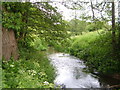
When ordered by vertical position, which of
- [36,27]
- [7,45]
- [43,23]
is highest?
[43,23]

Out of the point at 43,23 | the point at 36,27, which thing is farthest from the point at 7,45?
the point at 43,23

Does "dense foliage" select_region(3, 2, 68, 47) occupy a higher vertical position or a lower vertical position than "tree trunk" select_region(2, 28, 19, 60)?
higher

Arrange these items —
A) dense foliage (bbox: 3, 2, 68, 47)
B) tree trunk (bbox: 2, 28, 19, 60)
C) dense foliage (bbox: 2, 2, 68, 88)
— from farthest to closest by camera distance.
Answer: dense foliage (bbox: 3, 2, 68, 47) < dense foliage (bbox: 2, 2, 68, 88) < tree trunk (bbox: 2, 28, 19, 60)

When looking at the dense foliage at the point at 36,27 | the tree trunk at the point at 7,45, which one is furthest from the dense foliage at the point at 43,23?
the tree trunk at the point at 7,45

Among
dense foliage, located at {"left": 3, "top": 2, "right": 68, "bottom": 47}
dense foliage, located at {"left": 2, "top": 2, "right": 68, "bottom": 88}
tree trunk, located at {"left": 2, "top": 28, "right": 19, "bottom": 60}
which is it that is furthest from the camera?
dense foliage, located at {"left": 3, "top": 2, "right": 68, "bottom": 47}

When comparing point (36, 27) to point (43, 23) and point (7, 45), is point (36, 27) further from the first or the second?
point (7, 45)

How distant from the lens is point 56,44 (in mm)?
7719

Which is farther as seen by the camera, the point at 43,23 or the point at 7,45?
the point at 43,23

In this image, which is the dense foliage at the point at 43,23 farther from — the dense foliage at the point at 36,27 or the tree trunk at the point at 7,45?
the tree trunk at the point at 7,45

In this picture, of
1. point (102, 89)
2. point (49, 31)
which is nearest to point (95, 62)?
point (102, 89)

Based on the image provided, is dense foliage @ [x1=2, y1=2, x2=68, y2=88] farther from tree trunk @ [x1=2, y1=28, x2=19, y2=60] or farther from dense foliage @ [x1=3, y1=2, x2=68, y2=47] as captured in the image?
tree trunk @ [x1=2, y1=28, x2=19, y2=60]

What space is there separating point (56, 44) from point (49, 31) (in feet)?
3.20

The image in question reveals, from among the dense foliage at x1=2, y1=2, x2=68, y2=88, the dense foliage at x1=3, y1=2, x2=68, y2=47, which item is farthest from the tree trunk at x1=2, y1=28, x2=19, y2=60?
the dense foliage at x1=3, y1=2, x2=68, y2=47

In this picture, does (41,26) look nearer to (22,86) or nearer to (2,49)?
(2,49)
